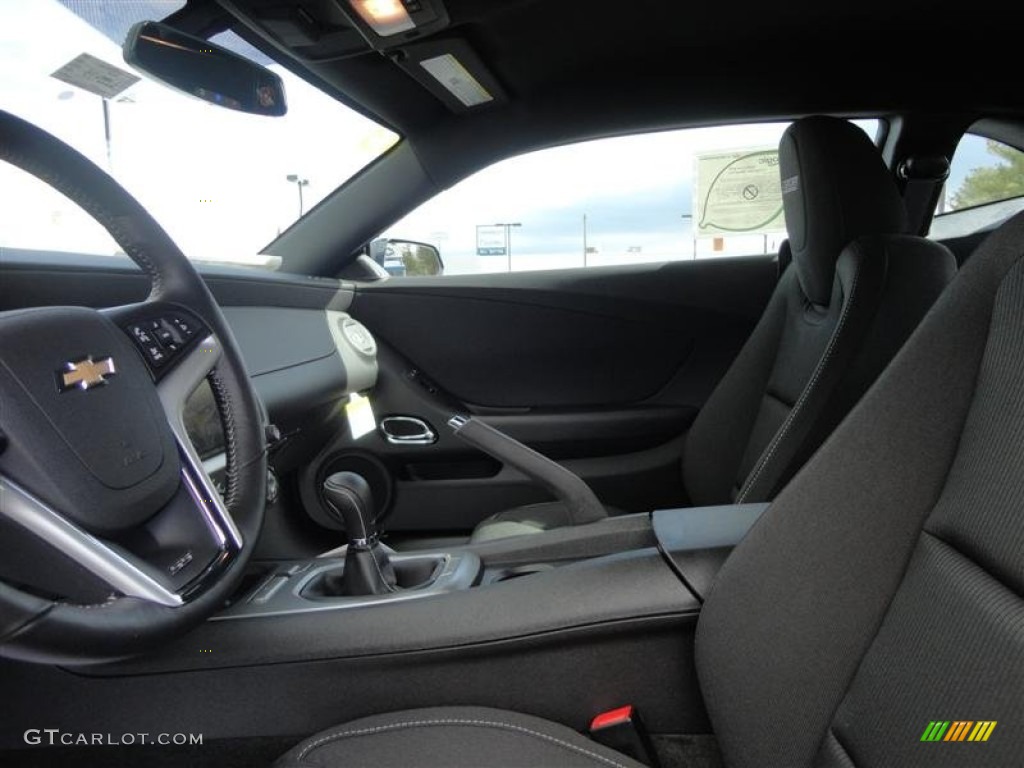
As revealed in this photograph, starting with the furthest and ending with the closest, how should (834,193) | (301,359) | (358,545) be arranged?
(301,359), (834,193), (358,545)

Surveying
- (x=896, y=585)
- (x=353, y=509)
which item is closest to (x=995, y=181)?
(x=896, y=585)

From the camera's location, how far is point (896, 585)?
2.12 ft

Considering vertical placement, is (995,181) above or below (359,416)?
above

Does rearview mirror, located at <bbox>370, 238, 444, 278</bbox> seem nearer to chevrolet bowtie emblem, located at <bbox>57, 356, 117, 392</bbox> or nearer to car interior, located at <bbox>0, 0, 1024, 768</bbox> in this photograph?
car interior, located at <bbox>0, 0, 1024, 768</bbox>

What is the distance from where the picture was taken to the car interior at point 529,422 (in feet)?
2.13

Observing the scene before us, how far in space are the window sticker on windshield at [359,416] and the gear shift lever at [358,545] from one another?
0.92 m

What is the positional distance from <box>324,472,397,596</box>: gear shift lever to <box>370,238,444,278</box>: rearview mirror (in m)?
1.20

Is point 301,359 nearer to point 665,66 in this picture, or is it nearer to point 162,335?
point 162,335

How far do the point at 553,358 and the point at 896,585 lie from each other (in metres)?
1.62

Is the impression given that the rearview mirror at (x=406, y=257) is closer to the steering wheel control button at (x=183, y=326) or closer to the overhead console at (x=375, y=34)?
the overhead console at (x=375, y=34)

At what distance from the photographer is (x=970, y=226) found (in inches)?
76.0

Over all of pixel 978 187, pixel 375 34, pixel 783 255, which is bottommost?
pixel 783 255

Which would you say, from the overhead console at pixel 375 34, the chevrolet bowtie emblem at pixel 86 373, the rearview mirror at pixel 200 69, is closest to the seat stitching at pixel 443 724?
the chevrolet bowtie emblem at pixel 86 373

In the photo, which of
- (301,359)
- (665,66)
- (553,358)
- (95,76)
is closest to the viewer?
(95,76)
